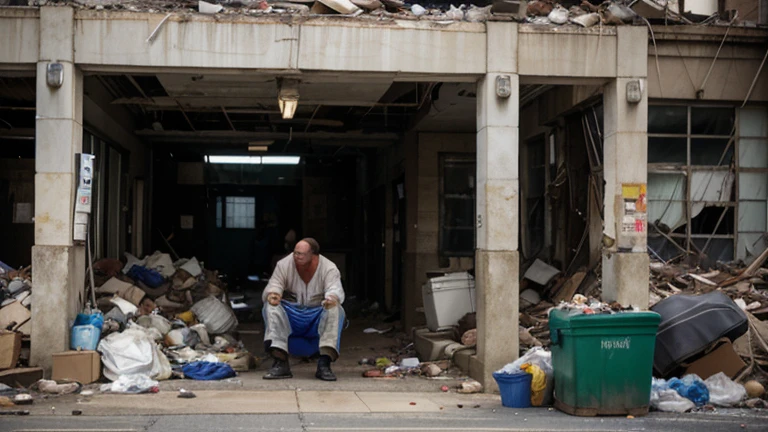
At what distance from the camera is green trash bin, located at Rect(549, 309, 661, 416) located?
26.9 feet

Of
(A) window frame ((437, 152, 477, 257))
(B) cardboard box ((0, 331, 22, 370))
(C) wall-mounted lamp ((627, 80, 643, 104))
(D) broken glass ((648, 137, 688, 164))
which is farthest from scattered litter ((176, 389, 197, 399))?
(A) window frame ((437, 152, 477, 257))

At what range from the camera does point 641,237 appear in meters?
10.6

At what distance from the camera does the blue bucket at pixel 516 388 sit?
884cm

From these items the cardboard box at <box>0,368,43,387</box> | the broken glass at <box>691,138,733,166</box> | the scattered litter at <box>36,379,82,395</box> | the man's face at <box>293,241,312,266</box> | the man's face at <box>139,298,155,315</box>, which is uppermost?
the broken glass at <box>691,138,733,166</box>

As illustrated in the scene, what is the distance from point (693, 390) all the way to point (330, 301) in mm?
4343

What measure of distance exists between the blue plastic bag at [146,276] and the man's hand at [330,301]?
16.4ft

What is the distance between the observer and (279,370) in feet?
34.9

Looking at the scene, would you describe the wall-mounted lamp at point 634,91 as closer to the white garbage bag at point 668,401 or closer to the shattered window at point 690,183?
the shattered window at point 690,183

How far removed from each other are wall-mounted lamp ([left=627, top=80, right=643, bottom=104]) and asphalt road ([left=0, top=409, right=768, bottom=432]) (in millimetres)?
4027

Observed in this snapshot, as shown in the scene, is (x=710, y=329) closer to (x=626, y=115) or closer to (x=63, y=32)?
(x=626, y=115)

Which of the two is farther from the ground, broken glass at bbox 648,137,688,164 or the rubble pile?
the rubble pile

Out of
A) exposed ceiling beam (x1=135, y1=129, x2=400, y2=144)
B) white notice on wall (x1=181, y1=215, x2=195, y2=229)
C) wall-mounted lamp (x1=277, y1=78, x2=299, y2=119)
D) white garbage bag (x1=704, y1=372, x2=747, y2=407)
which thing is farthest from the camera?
white notice on wall (x1=181, y1=215, x2=195, y2=229)

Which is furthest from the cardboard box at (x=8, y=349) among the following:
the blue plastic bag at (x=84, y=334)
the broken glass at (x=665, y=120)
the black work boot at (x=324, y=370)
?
the broken glass at (x=665, y=120)

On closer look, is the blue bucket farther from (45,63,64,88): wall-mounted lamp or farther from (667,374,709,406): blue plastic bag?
(45,63,64,88): wall-mounted lamp
